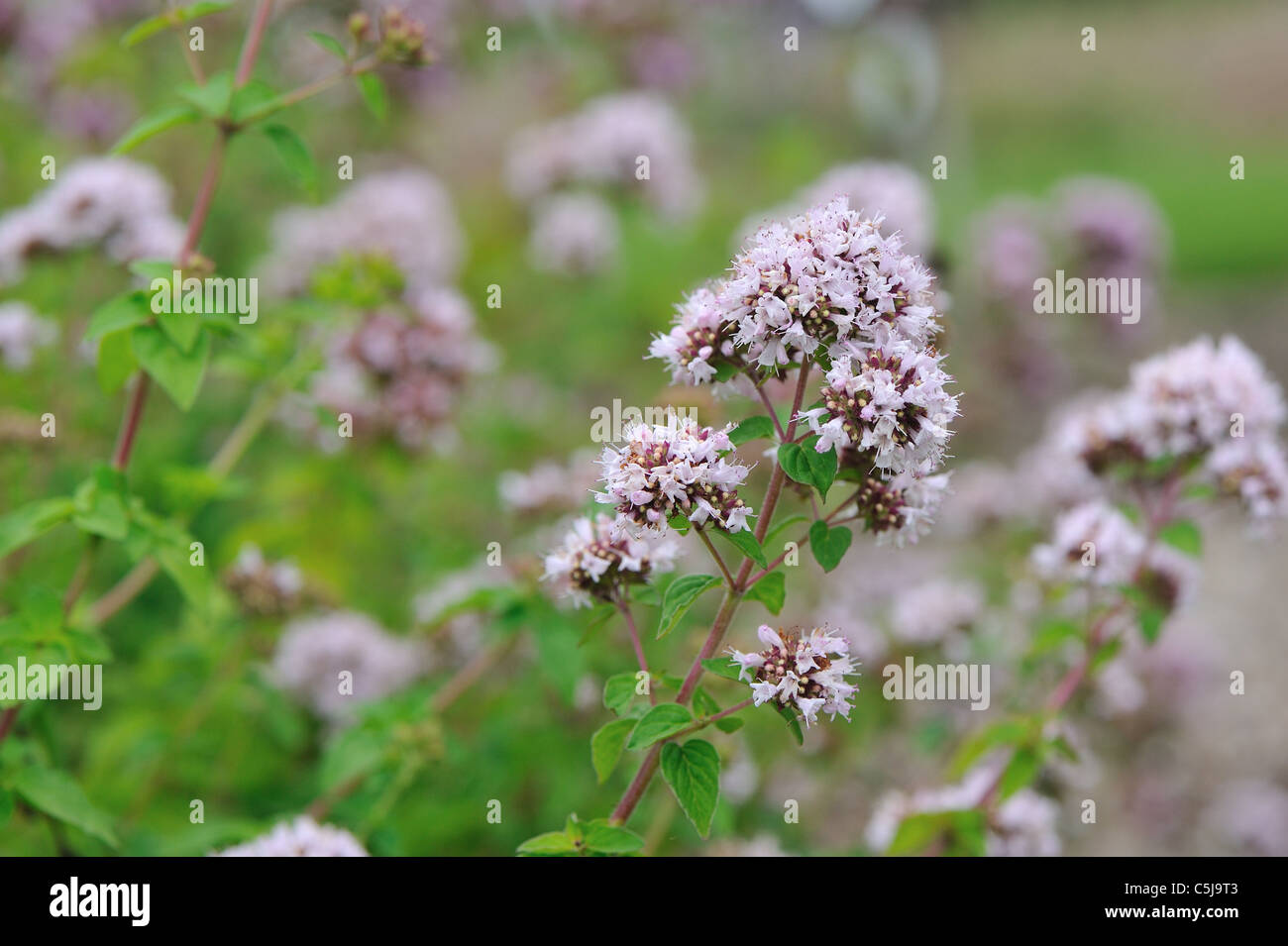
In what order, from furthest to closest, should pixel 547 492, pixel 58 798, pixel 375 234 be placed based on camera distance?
1. pixel 375 234
2. pixel 547 492
3. pixel 58 798

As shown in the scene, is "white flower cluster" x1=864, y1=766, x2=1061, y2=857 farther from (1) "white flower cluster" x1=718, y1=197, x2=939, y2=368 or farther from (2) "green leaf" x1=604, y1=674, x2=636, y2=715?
(1) "white flower cluster" x1=718, y1=197, x2=939, y2=368

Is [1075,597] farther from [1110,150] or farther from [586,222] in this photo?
[1110,150]

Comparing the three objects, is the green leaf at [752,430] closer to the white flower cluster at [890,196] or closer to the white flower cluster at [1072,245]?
the white flower cluster at [890,196]

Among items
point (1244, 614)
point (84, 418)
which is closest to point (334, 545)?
point (84, 418)

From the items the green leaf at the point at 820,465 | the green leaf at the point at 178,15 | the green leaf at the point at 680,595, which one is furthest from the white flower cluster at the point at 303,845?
the green leaf at the point at 178,15

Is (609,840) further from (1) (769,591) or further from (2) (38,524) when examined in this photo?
(2) (38,524)

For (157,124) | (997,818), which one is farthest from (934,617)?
(157,124)
